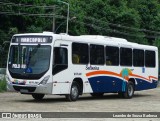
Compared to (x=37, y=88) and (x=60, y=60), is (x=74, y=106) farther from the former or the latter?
(x=60, y=60)

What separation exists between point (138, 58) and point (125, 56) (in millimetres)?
1630

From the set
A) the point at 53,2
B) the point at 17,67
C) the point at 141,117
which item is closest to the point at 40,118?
the point at 141,117

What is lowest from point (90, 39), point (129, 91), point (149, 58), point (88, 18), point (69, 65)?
point (129, 91)

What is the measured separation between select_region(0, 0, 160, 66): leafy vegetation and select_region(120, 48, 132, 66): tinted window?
24190mm

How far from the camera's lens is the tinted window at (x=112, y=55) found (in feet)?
83.3

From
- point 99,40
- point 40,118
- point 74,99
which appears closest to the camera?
point 40,118

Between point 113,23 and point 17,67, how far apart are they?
51.8 m

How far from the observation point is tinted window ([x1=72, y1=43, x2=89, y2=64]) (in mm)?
22531

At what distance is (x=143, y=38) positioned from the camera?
7406 cm

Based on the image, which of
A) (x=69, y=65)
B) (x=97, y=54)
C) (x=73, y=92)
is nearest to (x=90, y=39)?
(x=97, y=54)

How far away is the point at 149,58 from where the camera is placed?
1170 inches

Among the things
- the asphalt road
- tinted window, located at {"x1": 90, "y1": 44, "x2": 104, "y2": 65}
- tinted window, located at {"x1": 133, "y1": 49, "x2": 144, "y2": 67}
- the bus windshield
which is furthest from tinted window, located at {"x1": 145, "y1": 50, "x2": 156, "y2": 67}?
the bus windshield

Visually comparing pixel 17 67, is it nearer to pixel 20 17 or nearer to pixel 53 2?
pixel 20 17

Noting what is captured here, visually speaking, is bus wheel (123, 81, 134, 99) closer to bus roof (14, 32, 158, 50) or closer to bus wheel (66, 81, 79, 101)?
bus roof (14, 32, 158, 50)
